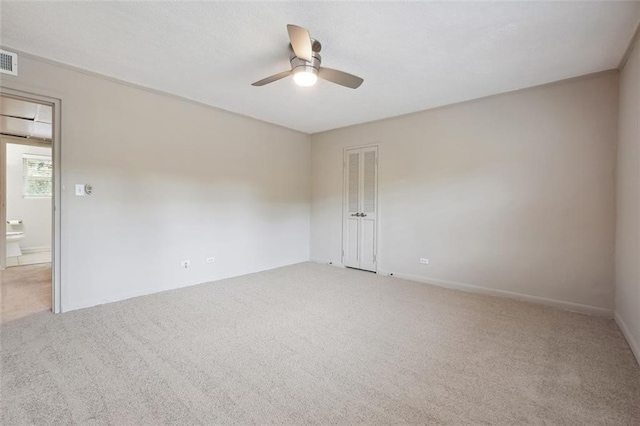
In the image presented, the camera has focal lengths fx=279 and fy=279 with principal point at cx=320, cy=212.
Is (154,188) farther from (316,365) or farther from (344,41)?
(316,365)

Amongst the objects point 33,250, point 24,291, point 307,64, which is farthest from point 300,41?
point 33,250

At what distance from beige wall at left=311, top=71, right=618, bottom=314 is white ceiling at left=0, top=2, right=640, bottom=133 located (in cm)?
43

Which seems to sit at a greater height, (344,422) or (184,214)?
(184,214)

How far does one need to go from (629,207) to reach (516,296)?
154cm

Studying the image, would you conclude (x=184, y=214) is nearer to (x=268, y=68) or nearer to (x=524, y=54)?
(x=268, y=68)

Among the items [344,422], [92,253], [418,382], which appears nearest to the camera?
[344,422]

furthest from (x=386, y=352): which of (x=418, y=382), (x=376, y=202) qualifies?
(x=376, y=202)

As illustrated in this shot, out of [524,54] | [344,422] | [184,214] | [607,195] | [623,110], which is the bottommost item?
[344,422]

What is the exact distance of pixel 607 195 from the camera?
9.84 feet

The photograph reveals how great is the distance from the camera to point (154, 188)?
3.63 metres

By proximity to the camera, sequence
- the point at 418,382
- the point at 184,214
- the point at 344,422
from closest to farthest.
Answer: the point at 344,422, the point at 418,382, the point at 184,214

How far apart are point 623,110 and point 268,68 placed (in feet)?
11.8

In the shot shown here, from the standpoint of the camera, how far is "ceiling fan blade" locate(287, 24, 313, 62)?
1950 mm

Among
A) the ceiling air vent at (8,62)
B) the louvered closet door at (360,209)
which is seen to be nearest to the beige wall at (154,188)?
the ceiling air vent at (8,62)
